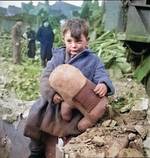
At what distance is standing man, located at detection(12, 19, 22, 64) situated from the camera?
8.46 ft

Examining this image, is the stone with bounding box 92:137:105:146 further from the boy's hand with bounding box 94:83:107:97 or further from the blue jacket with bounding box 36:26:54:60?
the blue jacket with bounding box 36:26:54:60

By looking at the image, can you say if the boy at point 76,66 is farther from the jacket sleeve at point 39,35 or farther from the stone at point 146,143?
the jacket sleeve at point 39,35

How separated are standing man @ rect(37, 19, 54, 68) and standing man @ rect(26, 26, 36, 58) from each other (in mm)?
85

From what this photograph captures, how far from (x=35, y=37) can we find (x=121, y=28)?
120 centimetres

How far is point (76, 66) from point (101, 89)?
0.70 feet

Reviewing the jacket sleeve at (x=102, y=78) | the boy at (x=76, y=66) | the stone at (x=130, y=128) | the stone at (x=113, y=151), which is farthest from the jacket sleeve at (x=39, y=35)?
the stone at (x=113, y=151)

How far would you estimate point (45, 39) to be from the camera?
2758 millimetres

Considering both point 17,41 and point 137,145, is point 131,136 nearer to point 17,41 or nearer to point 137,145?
point 137,145

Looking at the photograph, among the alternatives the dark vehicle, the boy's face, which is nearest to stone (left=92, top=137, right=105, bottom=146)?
the boy's face

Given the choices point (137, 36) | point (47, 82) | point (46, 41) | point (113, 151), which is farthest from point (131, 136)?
point (46, 41)

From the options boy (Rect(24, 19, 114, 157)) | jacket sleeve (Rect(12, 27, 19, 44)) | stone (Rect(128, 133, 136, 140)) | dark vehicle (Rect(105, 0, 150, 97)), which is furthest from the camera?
jacket sleeve (Rect(12, 27, 19, 44))

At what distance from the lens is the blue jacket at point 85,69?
119 centimetres

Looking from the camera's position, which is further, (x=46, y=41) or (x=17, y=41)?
(x=46, y=41)

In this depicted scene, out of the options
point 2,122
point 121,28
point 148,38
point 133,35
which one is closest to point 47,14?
point 121,28
